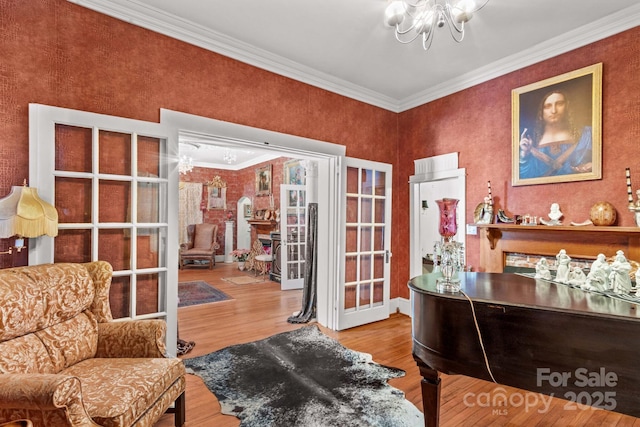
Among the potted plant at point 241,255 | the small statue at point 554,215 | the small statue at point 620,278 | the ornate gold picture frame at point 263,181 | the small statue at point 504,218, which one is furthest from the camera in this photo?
the ornate gold picture frame at point 263,181

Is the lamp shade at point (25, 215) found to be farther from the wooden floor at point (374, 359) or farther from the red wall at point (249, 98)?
the wooden floor at point (374, 359)

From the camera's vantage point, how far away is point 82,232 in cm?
238

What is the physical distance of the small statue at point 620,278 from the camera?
1606 millimetres

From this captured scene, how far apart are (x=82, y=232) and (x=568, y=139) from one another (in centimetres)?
421

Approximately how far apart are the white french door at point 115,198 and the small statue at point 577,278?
282cm

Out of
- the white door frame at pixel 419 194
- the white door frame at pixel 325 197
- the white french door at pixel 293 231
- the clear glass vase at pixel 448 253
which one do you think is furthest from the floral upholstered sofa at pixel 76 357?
the white french door at pixel 293 231

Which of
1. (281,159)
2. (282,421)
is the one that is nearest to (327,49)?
(282,421)

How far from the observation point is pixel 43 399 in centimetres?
127

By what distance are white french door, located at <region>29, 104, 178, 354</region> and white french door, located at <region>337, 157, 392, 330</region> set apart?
205 centimetres

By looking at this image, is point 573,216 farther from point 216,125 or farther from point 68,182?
point 68,182

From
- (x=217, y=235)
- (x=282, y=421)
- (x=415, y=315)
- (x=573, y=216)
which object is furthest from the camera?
(x=217, y=235)

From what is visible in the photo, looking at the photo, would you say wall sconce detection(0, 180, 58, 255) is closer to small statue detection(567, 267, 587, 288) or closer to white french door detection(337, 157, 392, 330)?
white french door detection(337, 157, 392, 330)

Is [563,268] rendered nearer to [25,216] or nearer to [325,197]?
[325,197]

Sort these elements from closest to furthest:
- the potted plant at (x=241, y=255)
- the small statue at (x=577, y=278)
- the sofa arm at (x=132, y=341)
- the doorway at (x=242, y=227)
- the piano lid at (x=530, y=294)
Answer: the piano lid at (x=530, y=294) < the small statue at (x=577, y=278) < the sofa arm at (x=132, y=341) < the potted plant at (x=241, y=255) < the doorway at (x=242, y=227)
